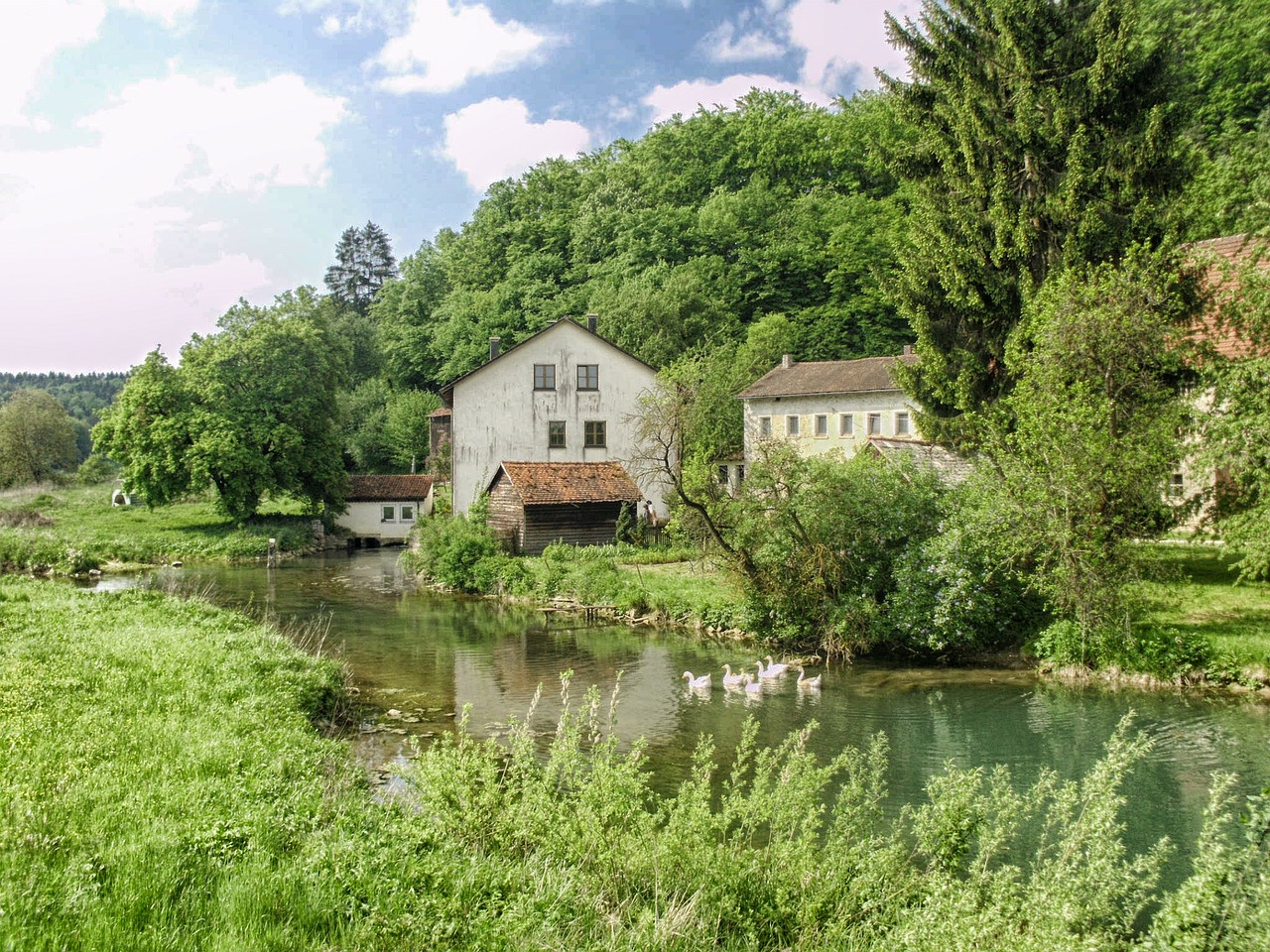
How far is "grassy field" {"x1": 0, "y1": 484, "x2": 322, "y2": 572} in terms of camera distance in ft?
109

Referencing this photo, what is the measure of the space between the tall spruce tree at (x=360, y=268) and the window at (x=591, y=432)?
236ft

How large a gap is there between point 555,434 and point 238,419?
16.3 m

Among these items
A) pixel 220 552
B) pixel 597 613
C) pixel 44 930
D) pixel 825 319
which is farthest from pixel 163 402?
pixel 44 930

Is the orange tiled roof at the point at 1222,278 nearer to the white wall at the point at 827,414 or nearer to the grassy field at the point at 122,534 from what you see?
the white wall at the point at 827,414

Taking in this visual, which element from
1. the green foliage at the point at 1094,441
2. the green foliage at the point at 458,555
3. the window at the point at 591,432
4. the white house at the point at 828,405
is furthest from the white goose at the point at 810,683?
the window at the point at 591,432

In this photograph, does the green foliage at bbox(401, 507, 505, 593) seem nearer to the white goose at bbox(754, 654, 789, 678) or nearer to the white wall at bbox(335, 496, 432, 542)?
the white goose at bbox(754, 654, 789, 678)

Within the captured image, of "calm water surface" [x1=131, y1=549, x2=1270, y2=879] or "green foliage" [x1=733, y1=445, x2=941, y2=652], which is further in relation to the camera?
"green foliage" [x1=733, y1=445, x2=941, y2=652]

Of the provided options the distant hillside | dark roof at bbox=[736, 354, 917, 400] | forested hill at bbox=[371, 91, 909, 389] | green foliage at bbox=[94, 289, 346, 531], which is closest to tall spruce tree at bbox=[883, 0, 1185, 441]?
dark roof at bbox=[736, 354, 917, 400]

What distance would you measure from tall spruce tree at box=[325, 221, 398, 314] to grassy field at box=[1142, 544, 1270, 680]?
95824mm

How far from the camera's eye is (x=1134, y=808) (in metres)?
10.7

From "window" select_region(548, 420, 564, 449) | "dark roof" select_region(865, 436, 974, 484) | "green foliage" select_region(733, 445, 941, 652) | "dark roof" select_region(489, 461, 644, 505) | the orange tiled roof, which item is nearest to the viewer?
the orange tiled roof

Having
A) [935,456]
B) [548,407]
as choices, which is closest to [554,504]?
[548,407]

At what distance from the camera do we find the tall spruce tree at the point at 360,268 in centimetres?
10256

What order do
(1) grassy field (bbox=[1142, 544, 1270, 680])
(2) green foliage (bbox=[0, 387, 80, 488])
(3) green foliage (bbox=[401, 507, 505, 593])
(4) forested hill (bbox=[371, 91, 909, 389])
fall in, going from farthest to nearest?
(2) green foliage (bbox=[0, 387, 80, 488])
(4) forested hill (bbox=[371, 91, 909, 389])
(3) green foliage (bbox=[401, 507, 505, 593])
(1) grassy field (bbox=[1142, 544, 1270, 680])
